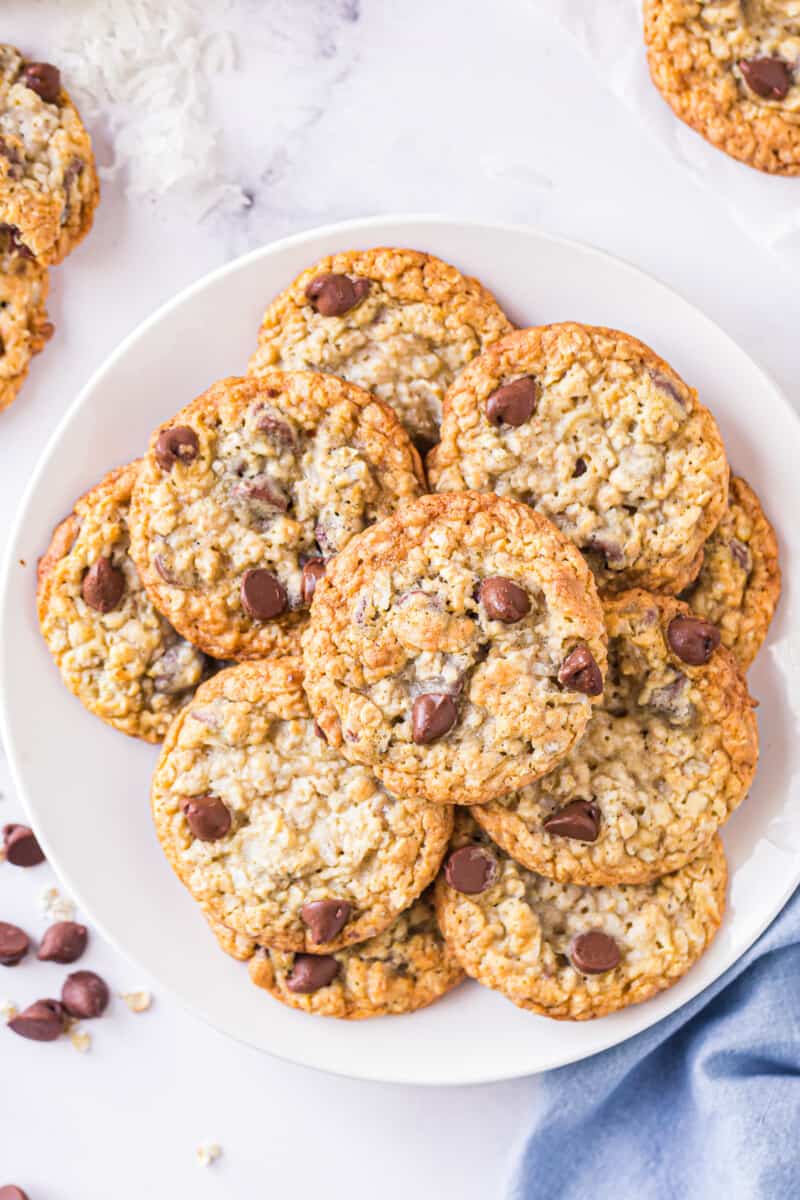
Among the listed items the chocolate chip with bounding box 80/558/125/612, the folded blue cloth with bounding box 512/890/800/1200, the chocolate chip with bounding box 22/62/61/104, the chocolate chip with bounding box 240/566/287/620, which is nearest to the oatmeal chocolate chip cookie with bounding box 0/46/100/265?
the chocolate chip with bounding box 22/62/61/104

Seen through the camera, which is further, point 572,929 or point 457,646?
point 572,929

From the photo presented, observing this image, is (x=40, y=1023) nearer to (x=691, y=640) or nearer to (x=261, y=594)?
(x=261, y=594)

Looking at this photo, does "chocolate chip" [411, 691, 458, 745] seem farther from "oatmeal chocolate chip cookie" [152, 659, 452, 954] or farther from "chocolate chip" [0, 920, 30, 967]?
"chocolate chip" [0, 920, 30, 967]

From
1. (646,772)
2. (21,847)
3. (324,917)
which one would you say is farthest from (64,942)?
(646,772)

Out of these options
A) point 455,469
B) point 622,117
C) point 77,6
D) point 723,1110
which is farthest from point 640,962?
point 77,6

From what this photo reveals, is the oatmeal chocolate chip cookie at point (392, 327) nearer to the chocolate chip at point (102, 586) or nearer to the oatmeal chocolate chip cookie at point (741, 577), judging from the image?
the chocolate chip at point (102, 586)
